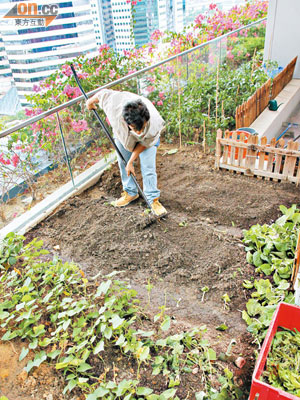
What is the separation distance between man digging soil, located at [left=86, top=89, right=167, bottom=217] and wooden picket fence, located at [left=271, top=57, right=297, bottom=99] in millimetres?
3960

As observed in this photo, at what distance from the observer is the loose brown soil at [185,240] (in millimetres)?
2377

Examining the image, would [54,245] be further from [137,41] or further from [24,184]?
[137,41]

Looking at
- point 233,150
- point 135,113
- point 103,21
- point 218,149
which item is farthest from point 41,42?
point 233,150

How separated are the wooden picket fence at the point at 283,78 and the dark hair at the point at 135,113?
4331 mm

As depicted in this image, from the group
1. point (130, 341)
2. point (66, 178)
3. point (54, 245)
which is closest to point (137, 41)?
point (66, 178)

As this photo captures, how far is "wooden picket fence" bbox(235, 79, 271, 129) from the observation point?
488 centimetres

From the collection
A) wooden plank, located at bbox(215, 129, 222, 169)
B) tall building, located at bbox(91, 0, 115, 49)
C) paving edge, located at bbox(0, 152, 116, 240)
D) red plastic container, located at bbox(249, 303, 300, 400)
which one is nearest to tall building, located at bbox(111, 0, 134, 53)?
tall building, located at bbox(91, 0, 115, 49)

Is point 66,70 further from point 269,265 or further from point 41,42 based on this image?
point 269,265

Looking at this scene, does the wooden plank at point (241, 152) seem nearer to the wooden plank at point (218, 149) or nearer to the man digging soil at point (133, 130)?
the wooden plank at point (218, 149)

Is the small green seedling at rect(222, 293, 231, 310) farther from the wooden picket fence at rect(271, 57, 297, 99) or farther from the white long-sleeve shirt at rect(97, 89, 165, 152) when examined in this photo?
the wooden picket fence at rect(271, 57, 297, 99)

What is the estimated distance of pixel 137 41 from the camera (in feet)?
18.9

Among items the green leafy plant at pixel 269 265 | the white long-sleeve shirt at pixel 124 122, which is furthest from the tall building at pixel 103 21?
the green leafy plant at pixel 269 265

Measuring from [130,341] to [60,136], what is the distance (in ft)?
8.14

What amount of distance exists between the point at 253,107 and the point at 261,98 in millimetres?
456
